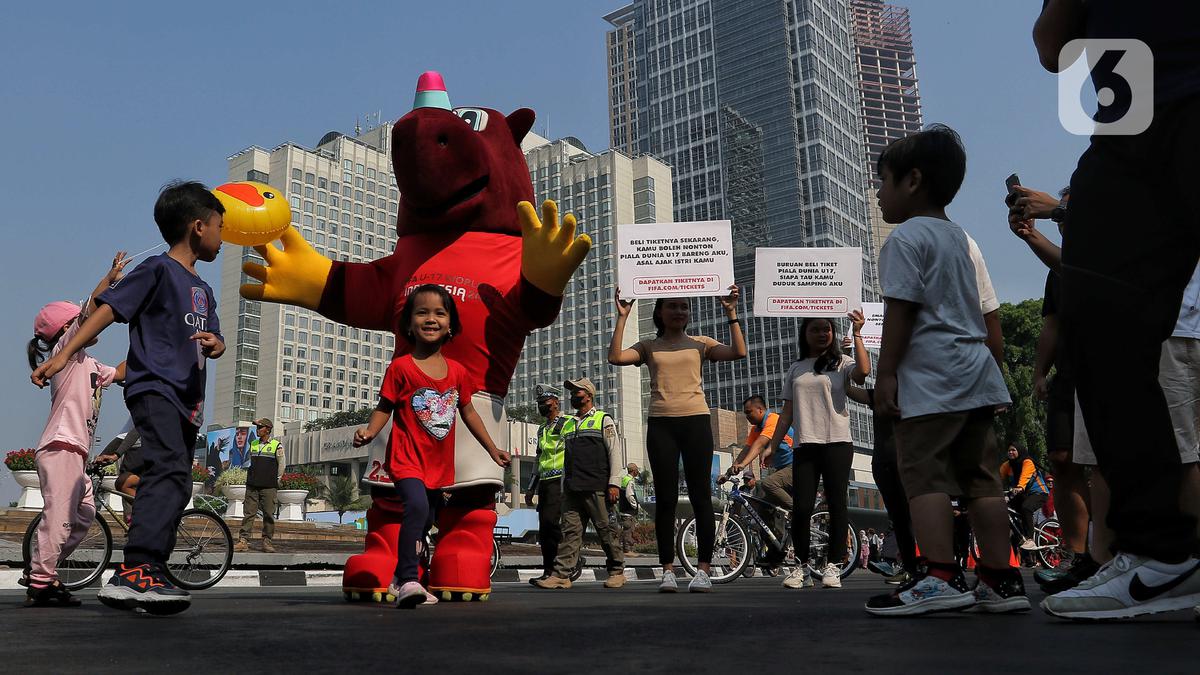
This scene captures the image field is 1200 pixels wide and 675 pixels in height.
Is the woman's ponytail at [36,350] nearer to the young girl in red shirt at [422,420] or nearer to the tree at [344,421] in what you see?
the young girl in red shirt at [422,420]

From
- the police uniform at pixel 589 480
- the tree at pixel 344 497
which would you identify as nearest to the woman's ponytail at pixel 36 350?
the police uniform at pixel 589 480

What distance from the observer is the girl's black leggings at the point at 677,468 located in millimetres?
6117

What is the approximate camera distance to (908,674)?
168cm

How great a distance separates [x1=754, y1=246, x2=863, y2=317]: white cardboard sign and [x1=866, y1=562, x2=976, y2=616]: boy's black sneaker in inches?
179

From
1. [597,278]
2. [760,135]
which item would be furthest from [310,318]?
[760,135]

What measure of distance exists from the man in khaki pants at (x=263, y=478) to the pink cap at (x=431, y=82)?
7.73m

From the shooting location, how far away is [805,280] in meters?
7.94

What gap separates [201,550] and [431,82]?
4148 millimetres

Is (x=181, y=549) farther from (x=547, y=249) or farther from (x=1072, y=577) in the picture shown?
(x=1072, y=577)

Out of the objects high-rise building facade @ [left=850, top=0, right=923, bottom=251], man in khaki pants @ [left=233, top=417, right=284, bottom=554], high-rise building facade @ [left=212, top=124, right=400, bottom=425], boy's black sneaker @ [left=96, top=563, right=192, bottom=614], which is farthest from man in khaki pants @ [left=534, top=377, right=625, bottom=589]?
high-rise building facade @ [left=850, top=0, right=923, bottom=251]

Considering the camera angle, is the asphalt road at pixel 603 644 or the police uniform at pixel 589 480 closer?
the asphalt road at pixel 603 644

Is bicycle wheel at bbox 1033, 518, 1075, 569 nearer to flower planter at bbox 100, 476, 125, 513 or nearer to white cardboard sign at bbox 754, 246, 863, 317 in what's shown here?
white cardboard sign at bbox 754, 246, 863, 317

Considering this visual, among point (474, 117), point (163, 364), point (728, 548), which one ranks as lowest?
point (728, 548)

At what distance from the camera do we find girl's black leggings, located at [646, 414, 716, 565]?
6.12 m
